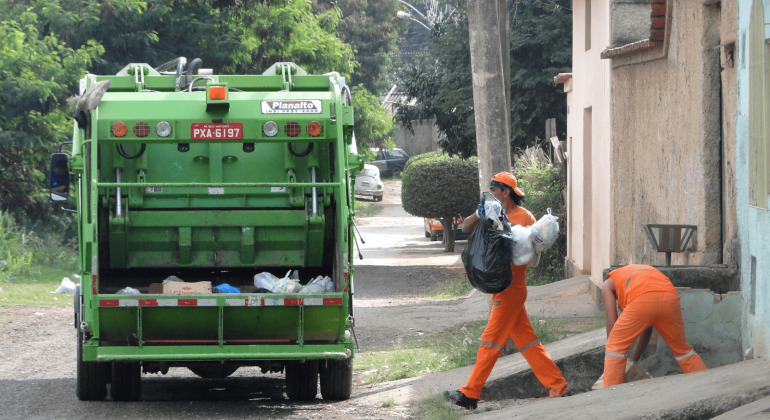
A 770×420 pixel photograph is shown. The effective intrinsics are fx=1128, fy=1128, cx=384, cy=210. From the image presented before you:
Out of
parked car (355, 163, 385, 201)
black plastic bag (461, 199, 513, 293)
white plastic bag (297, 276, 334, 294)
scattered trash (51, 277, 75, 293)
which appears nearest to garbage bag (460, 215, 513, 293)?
black plastic bag (461, 199, 513, 293)

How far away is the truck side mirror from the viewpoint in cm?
902

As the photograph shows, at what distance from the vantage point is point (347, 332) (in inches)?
319

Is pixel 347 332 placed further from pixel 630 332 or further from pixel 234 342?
pixel 630 332

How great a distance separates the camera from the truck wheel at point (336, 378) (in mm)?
8508

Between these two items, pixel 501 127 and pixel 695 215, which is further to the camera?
pixel 501 127

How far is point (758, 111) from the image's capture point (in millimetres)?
7195

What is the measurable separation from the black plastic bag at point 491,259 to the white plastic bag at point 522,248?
0.05 metres

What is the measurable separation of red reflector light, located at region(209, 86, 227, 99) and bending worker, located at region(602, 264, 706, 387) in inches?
121

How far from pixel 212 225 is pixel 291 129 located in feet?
3.17

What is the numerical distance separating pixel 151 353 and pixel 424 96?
1624 cm

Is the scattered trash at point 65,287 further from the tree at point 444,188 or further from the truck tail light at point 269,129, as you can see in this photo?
the truck tail light at point 269,129

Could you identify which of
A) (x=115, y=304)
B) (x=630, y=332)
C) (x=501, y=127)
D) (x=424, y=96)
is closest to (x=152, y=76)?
(x=115, y=304)

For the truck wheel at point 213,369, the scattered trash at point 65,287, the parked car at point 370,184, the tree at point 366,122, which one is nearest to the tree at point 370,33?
the parked car at point 370,184

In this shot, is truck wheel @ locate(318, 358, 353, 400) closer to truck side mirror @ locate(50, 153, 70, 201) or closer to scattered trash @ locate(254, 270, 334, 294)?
scattered trash @ locate(254, 270, 334, 294)
